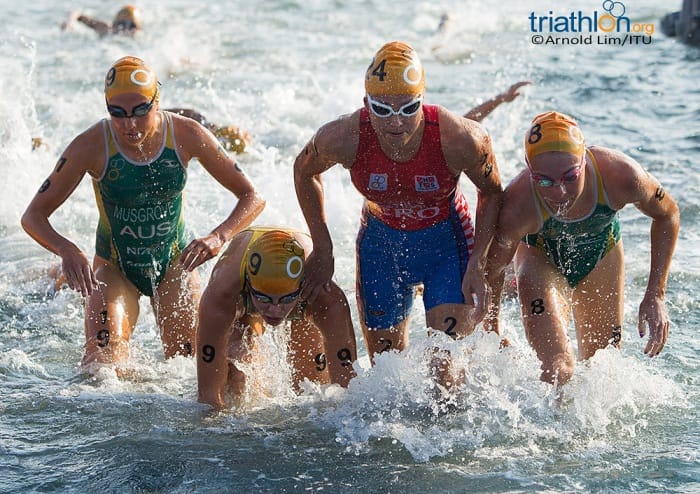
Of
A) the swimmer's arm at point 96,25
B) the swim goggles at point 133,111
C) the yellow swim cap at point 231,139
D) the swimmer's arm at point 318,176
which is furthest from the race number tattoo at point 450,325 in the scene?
the swimmer's arm at point 96,25

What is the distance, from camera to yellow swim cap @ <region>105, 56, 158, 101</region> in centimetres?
612

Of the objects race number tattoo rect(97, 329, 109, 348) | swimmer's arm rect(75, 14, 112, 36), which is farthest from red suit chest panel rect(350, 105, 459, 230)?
swimmer's arm rect(75, 14, 112, 36)

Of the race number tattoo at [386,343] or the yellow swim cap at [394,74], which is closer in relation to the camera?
the yellow swim cap at [394,74]

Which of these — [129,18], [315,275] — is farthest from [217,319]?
[129,18]

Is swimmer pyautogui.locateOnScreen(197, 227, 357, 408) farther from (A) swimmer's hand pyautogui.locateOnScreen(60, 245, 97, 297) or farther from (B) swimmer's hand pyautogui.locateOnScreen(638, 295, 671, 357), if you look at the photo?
(B) swimmer's hand pyautogui.locateOnScreen(638, 295, 671, 357)

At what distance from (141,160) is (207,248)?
32.9 inches

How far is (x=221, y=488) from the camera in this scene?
557 cm

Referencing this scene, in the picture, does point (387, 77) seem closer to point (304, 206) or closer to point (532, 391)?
point (304, 206)

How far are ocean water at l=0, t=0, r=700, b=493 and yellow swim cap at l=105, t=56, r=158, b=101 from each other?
175 centimetres

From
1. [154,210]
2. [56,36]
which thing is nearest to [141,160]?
[154,210]

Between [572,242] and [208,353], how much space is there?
224cm

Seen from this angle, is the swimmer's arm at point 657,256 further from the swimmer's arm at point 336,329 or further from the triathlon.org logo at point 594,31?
the triathlon.org logo at point 594,31

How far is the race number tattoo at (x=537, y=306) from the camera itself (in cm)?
604

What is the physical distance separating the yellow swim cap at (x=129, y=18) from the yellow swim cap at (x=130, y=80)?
1498 centimetres
